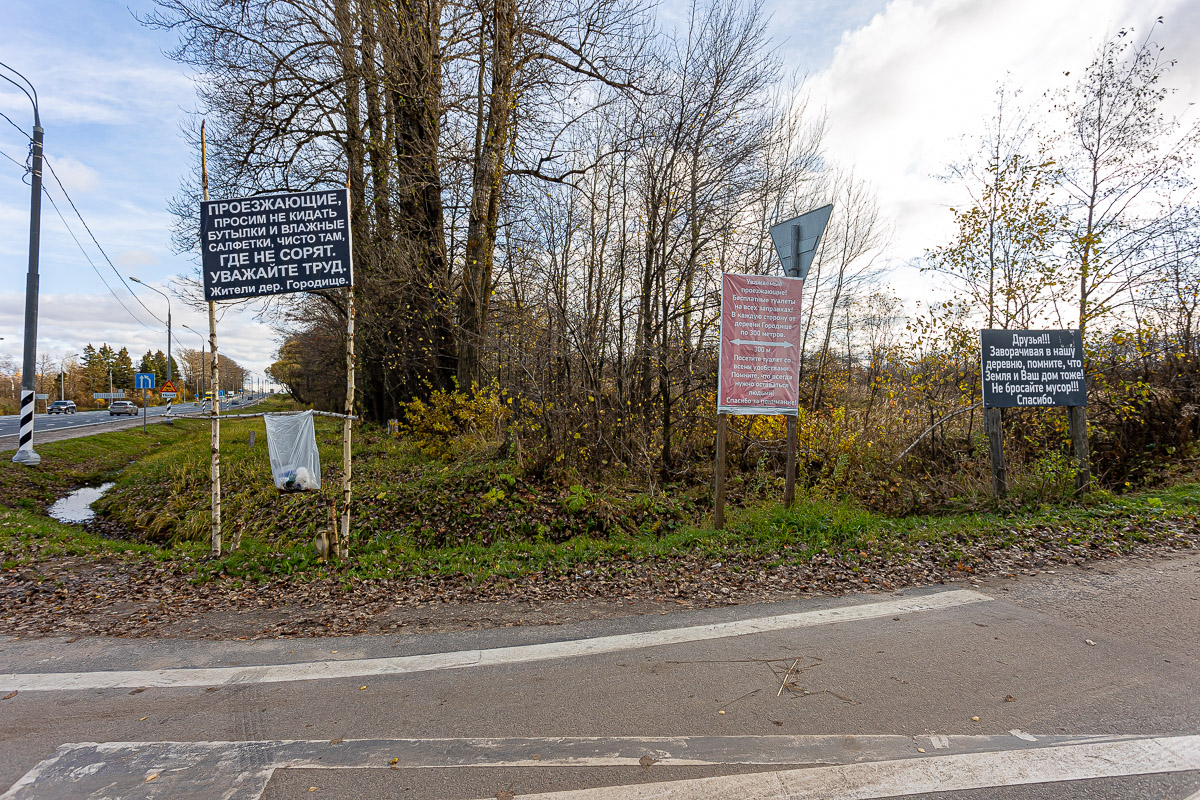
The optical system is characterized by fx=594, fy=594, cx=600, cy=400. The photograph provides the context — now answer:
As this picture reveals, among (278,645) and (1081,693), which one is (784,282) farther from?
(278,645)

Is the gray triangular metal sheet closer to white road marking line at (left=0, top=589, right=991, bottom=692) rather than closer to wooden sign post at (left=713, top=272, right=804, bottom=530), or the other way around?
wooden sign post at (left=713, top=272, right=804, bottom=530)

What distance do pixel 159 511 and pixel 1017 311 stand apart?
51.9 feet

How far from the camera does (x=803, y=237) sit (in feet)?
22.7

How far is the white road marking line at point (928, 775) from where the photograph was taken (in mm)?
2475

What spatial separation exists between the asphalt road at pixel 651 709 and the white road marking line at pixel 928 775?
1 cm

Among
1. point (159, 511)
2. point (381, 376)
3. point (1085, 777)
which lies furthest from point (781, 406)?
point (381, 376)

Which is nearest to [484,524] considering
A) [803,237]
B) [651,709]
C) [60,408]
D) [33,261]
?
[803,237]

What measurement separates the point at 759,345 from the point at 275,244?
5330 mm

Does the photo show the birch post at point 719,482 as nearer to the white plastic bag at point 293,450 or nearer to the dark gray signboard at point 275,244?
the dark gray signboard at point 275,244

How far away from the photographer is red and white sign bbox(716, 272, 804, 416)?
21.9 ft

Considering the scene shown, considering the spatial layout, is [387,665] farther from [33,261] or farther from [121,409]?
[121,409]

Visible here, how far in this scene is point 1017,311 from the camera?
10.0 metres

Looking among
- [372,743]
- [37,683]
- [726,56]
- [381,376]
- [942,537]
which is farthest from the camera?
[381,376]

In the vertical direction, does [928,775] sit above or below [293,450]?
below
